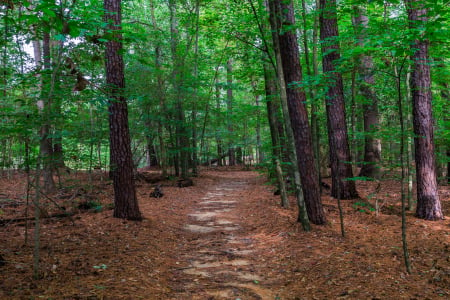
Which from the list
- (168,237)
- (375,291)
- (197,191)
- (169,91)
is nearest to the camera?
→ (375,291)

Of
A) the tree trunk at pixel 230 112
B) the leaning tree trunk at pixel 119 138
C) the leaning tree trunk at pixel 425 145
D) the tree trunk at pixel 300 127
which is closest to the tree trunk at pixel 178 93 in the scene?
the tree trunk at pixel 230 112

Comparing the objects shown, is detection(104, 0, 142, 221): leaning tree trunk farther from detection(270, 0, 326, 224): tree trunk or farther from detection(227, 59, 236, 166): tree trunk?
detection(227, 59, 236, 166): tree trunk

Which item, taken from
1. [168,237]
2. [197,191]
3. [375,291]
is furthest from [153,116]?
[375,291]

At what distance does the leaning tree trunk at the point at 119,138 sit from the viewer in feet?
21.6

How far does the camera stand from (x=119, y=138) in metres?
6.70

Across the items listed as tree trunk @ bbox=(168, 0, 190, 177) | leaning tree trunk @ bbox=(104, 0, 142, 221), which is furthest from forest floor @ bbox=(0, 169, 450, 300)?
tree trunk @ bbox=(168, 0, 190, 177)

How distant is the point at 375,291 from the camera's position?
350 centimetres

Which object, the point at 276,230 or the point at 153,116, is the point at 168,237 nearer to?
the point at 276,230

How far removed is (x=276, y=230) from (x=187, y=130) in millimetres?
9352

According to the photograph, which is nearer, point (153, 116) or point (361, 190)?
point (361, 190)

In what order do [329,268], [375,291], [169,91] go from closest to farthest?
[375,291] → [329,268] → [169,91]

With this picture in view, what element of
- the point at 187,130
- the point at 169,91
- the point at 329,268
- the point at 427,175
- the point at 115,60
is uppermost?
the point at 169,91

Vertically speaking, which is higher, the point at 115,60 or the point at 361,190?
the point at 115,60

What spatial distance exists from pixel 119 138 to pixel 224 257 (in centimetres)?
358
